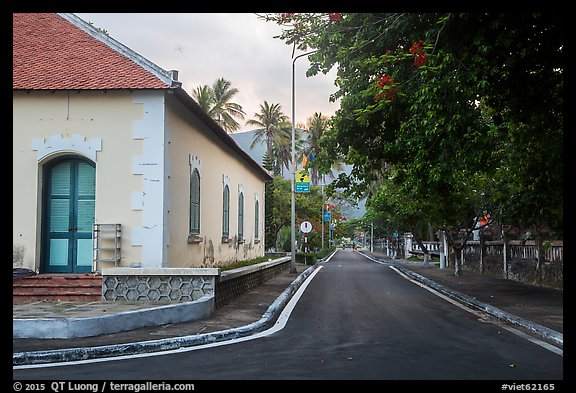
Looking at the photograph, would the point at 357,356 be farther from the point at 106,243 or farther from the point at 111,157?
the point at 111,157

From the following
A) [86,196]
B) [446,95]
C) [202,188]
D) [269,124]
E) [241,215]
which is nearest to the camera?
[446,95]

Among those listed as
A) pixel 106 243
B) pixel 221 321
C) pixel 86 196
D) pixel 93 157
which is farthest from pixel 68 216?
pixel 221 321

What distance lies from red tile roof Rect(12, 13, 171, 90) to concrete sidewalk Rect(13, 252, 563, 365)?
15.7 ft

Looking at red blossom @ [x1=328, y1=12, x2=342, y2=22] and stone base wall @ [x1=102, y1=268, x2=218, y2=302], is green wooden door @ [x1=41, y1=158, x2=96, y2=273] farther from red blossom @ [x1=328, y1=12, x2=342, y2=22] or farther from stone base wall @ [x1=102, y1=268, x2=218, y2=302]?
red blossom @ [x1=328, y1=12, x2=342, y2=22]

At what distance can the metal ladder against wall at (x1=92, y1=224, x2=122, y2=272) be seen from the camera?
12.5 m

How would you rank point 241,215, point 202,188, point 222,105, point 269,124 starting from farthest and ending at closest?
point 269,124 < point 222,105 < point 241,215 < point 202,188

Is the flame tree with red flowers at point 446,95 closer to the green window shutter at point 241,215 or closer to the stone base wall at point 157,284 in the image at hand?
the stone base wall at point 157,284

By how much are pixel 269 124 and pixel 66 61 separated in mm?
51684

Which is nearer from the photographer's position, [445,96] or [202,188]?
[445,96]

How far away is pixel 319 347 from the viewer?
8.52 metres

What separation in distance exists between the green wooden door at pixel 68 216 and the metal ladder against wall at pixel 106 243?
473 millimetres

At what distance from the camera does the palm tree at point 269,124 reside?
212ft

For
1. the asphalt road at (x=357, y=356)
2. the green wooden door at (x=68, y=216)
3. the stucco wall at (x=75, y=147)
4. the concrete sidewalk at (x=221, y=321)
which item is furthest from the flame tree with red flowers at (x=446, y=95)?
the green wooden door at (x=68, y=216)

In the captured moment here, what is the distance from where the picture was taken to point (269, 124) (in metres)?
64.9
